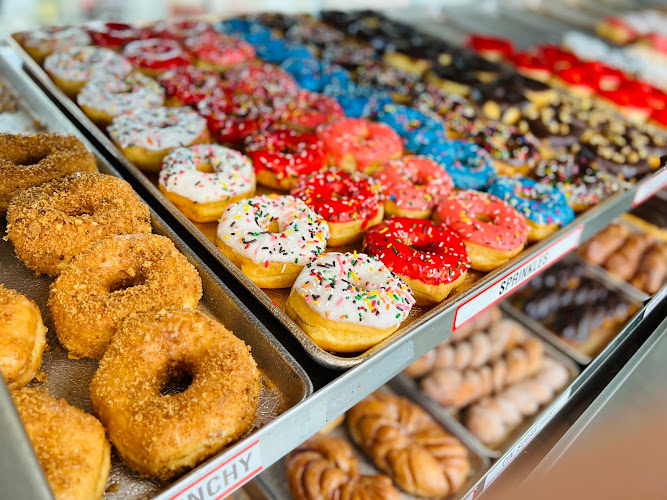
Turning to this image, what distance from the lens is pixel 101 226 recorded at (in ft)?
6.05

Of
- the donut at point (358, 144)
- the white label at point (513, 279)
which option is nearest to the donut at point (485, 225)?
the white label at point (513, 279)

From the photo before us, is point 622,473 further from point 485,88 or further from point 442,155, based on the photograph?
point 485,88

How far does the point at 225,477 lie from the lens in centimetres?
133

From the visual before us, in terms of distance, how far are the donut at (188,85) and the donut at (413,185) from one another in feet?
4.06

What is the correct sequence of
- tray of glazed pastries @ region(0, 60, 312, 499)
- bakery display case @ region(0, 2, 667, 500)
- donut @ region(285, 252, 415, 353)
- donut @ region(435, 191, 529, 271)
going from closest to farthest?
tray of glazed pastries @ region(0, 60, 312, 499)
bakery display case @ region(0, 2, 667, 500)
donut @ region(285, 252, 415, 353)
donut @ region(435, 191, 529, 271)

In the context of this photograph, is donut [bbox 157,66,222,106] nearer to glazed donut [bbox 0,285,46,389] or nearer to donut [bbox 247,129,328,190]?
donut [bbox 247,129,328,190]

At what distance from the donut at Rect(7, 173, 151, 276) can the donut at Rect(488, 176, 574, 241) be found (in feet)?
5.53

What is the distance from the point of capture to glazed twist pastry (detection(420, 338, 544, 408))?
304 centimetres

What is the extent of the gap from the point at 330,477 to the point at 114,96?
229 cm

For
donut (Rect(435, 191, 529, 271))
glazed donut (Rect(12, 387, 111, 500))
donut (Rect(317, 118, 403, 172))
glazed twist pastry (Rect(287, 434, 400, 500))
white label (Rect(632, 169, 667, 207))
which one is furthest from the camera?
donut (Rect(317, 118, 403, 172))

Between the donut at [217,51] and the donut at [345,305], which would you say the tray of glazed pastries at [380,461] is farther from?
the donut at [217,51]

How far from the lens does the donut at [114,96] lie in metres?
2.86

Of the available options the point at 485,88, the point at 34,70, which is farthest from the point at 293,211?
the point at 485,88

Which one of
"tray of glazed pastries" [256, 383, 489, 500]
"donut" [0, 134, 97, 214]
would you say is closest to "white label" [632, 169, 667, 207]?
"tray of glazed pastries" [256, 383, 489, 500]
